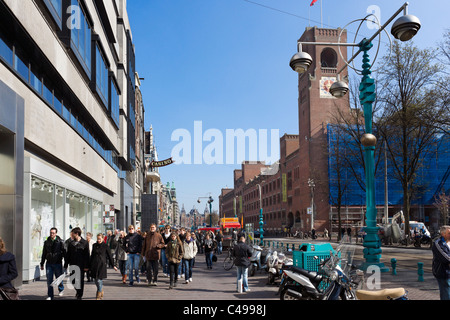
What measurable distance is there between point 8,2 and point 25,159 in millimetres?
5108

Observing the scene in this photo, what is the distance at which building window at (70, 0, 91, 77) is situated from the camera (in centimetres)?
2058

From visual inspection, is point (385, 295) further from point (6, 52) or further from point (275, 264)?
point (6, 52)

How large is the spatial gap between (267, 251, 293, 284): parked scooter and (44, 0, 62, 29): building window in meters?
12.1

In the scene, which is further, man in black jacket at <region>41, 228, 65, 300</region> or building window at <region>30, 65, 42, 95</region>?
building window at <region>30, 65, 42, 95</region>

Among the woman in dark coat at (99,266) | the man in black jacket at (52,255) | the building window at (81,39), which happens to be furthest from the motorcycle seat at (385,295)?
the building window at (81,39)

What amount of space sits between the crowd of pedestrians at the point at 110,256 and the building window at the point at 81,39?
888 centimetres

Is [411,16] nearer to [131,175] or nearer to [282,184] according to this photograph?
[131,175]

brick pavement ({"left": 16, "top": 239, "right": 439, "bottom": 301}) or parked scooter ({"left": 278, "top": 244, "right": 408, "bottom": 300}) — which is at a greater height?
parked scooter ({"left": 278, "top": 244, "right": 408, "bottom": 300})

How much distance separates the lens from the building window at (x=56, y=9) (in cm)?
1658

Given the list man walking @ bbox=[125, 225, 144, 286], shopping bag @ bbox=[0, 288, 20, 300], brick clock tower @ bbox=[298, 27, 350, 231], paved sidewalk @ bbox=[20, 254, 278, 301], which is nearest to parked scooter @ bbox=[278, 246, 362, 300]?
paved sidewalk @ bbox=[20, 254, 278, 301]

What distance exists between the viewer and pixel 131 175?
51.9 metres

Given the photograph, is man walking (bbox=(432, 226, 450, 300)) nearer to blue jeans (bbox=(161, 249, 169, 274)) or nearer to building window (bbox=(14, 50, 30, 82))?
blue jeans (bbox=(161, 249, 169, 274))

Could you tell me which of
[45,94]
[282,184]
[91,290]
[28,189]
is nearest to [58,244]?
[91,290]

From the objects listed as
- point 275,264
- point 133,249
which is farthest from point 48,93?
point 275,264
